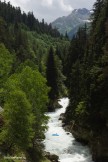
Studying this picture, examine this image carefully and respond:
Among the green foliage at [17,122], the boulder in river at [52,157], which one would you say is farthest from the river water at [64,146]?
the green foliage at [17,122]

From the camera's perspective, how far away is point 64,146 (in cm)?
5462

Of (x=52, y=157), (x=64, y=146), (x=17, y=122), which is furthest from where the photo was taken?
(x=64, y=146)

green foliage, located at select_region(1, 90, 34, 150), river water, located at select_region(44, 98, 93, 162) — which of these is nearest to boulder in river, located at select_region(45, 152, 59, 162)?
river water, located at select_region(44, 98, 93, 162)

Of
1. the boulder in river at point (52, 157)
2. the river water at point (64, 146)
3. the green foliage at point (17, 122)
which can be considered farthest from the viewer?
the river water at point (64, 146)

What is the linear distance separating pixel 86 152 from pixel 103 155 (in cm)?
452

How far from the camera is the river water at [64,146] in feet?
161

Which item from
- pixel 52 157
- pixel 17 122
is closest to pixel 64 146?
pixel 52 157

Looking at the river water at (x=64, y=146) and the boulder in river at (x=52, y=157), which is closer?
the boulder in river at (x=52, y=157)

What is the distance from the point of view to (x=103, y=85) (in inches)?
1892

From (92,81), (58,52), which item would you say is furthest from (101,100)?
(58,52)

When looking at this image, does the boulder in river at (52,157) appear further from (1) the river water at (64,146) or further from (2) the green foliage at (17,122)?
(2) the green foliage at (17,122)

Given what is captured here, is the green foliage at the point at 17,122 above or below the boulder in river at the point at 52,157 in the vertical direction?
above

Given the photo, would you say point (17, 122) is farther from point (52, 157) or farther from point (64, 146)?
point (64, 146)

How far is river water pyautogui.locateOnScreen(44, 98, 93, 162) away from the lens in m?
49.1
